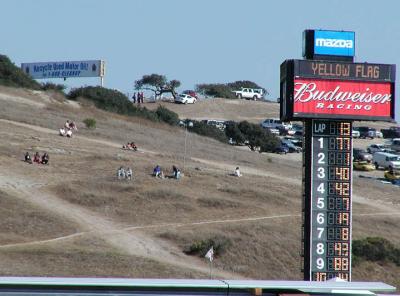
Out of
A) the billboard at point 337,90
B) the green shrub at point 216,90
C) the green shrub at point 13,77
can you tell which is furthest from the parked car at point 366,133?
the billboard at point 337,90

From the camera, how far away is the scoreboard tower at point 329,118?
3412 centimetres

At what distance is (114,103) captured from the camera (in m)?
108

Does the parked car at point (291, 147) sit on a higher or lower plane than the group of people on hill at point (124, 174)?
higher

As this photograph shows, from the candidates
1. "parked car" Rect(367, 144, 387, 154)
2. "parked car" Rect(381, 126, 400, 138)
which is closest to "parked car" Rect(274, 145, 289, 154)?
"parked car" Rect(367, 144, 387, 154)

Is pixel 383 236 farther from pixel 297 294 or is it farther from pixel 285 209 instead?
pixel 297 294

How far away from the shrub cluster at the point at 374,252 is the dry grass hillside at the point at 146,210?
537mm

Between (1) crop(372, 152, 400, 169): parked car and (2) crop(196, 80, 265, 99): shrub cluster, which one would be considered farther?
(2) crop(196, 80, 265, 99): shrub cluster

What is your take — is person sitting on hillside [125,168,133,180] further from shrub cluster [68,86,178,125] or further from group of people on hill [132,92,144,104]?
group of people on hill [132,92,144,104]

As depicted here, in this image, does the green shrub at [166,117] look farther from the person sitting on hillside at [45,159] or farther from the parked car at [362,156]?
the person sitting on hillside at [45,159]

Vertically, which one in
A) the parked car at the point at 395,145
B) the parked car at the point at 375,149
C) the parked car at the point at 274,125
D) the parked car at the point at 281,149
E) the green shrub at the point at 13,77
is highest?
the green shrub at the point at 13,77

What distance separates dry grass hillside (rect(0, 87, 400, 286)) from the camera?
51.7 m

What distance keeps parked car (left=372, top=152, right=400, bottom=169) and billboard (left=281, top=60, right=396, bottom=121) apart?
6391 cm

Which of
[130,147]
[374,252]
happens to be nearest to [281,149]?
[130,147]

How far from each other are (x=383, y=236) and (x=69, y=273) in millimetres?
20813
